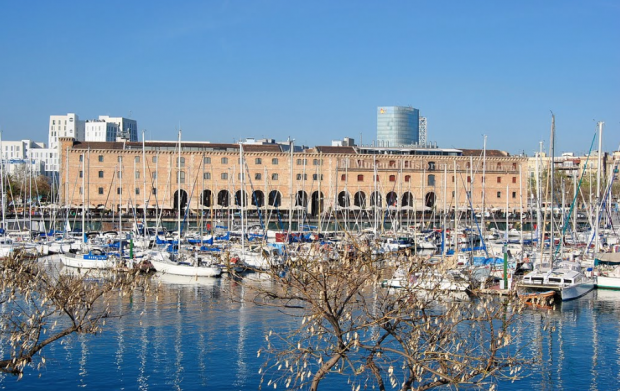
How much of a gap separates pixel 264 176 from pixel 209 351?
6387 cm

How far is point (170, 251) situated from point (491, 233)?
36.0 m

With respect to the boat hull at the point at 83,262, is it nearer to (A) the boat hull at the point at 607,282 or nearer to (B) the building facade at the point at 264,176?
(A) the boat hull at the point at 607,282

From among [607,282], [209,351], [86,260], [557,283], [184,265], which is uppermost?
[86,260]

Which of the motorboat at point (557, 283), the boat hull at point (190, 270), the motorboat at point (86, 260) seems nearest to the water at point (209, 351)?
the motorboat at point (557, 283)

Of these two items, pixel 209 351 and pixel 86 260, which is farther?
pixel 86 260

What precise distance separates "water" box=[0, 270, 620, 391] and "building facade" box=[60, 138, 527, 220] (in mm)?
50859

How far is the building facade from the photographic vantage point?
91.9 meters

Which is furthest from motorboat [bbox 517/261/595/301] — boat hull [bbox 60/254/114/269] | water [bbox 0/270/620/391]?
boat hull [bbox 60/254/114/269]

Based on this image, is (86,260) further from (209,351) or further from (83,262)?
(209,351)

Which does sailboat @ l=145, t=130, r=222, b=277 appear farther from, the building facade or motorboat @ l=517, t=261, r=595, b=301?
the building facade

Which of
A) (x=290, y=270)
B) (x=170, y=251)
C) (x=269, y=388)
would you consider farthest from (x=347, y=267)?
(x=170, y=251)

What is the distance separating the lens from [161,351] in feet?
Answer: 98.7

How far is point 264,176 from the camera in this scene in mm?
93312

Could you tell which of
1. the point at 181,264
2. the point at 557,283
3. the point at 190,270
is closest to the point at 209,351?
the point at 190,270
